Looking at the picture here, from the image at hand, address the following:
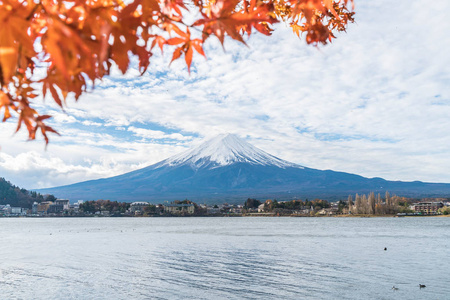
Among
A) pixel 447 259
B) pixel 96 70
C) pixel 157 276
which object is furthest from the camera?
pixel 447 259

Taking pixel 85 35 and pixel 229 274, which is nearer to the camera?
pixel 85 35

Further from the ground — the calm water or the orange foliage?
the orange foliage

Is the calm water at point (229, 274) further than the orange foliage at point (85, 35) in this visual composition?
Yes

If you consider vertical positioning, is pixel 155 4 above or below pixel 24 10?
above

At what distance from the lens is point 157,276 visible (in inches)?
1300

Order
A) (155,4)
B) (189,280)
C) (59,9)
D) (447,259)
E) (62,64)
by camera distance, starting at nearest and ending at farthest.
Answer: (62,64) < (59,9) < (155,4) < (189,280) < (447,259)

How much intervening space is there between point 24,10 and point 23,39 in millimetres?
197

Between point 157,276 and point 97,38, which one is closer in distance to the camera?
point 97,38

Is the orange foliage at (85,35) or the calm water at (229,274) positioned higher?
the orange foliage at (85,35)

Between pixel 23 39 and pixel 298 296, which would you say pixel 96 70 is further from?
pixel 298 296

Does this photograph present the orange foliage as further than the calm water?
No

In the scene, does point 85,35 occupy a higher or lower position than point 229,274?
higher

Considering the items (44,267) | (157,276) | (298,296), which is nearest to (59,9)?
(298,296)

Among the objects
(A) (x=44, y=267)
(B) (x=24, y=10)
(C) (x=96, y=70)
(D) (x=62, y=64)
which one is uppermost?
(B) (x=24, y=10)
